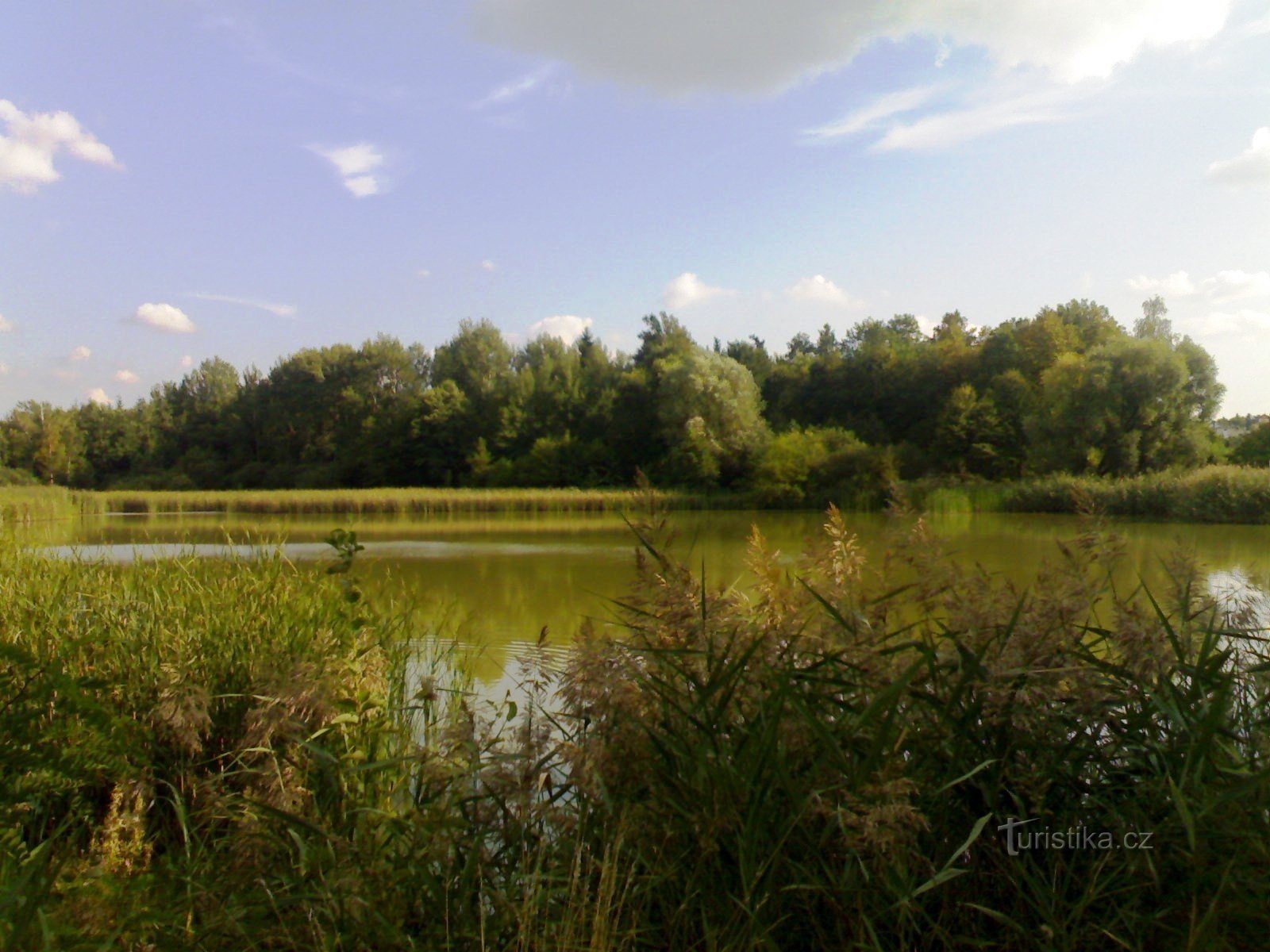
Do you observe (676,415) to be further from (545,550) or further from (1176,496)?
(545,550)

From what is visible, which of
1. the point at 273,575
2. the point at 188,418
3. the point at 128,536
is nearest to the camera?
the point at 273,575

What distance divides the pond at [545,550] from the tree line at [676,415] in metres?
5.45

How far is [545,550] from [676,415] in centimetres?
2038

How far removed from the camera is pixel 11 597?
Result: 415 centimetres

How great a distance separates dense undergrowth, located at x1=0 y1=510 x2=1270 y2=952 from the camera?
1.77 m

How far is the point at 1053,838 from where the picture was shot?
1917mm

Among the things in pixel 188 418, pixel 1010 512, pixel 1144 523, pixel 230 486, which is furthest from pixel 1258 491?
pixel 188 418

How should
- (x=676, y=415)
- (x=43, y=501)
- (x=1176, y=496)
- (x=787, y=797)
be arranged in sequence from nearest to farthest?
(x=787, y=797) → (x=43, y=501) → (x=1176, y=496) → (x=676, y=415)

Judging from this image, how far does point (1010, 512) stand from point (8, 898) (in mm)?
23815

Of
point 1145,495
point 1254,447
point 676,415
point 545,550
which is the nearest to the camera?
point 545,550

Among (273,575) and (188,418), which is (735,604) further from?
(188,418)

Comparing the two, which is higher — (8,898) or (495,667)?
(8,898)

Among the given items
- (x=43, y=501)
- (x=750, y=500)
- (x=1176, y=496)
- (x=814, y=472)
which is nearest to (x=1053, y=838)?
(x=1176, y=496)

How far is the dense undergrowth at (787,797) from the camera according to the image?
177cm
